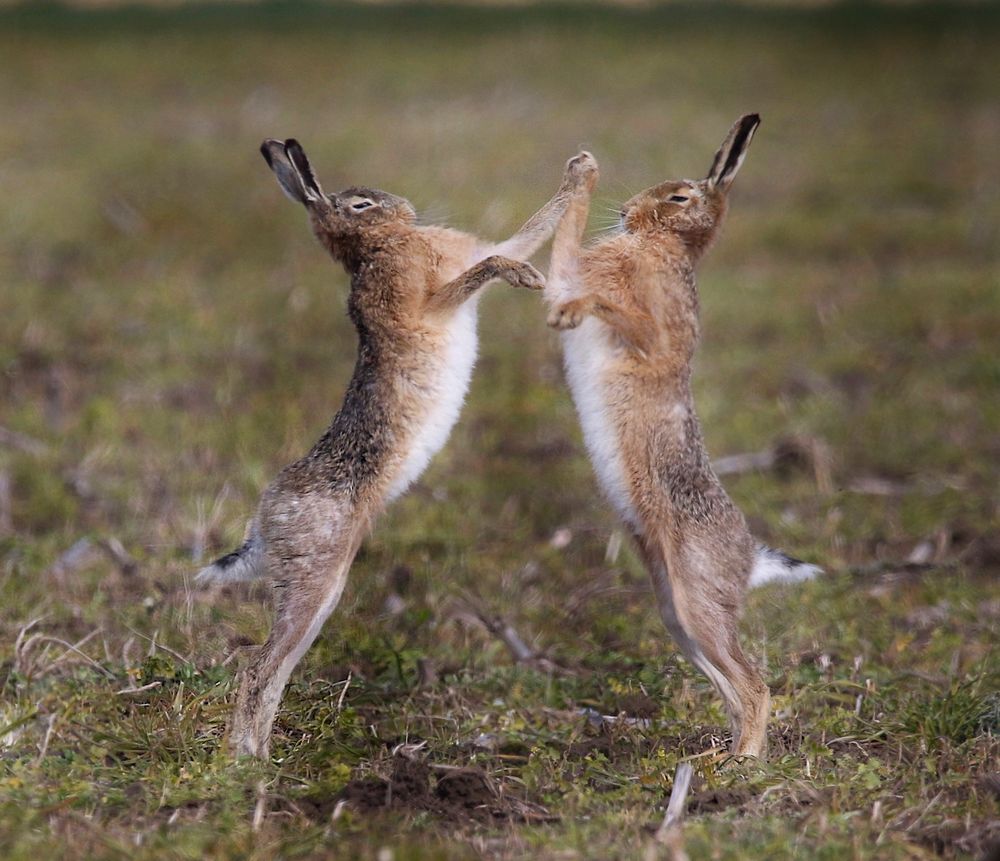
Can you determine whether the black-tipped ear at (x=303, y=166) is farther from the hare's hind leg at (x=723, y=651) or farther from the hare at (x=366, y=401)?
the hare's hind leg at (x=723, y=651)

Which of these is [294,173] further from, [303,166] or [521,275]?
[521,275]

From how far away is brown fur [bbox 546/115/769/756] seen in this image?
15.8ft

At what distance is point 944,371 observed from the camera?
9.65 metres

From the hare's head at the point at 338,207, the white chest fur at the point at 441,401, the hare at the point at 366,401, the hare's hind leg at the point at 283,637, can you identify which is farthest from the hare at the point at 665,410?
the hare's hind leg at the point at 283,637

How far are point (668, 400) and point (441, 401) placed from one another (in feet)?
2.77

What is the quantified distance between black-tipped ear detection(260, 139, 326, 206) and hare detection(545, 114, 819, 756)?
970 millimetres

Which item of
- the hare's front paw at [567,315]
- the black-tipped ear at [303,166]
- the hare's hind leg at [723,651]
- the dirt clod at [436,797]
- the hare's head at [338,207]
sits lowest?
the dirt clod at [436,797]

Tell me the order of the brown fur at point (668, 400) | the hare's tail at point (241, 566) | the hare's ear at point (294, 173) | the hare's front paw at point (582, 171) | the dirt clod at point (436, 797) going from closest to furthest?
the dirt clod at point (436, 797)
the brown fur at point (668, 400)
the hare's tail at point (241, 566)
the hare's ear at point (294, 173)
the hare's front paw at point (582, 171)

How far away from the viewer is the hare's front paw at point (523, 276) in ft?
16.4

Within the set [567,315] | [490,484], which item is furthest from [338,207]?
[490,484]

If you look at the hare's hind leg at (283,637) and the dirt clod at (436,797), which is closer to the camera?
the dirt clod at (436,797)

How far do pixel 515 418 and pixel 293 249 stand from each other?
13.0 ft

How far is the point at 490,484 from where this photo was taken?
7.75 metres

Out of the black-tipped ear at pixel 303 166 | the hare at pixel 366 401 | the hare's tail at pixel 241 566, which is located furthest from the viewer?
the black-tipped ear at pixel 303 166
